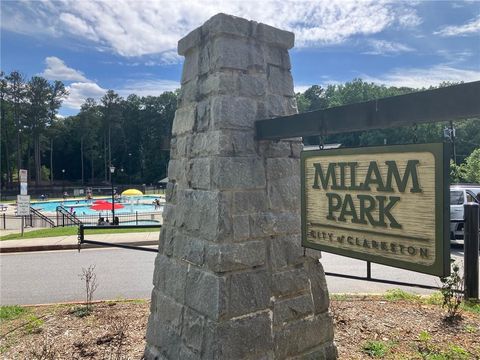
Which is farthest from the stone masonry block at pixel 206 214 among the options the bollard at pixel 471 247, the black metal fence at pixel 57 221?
the black metal fence at pixel 57 221

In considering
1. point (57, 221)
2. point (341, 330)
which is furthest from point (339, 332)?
point (57, 221)

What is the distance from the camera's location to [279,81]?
121 inches

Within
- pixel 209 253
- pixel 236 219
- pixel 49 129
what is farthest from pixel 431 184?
pixel 49 129

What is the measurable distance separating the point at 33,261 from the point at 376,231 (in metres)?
10.0

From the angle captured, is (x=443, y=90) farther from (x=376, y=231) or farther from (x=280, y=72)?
(x=280, y=72)

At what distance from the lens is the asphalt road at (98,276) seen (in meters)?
6.70

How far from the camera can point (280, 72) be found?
308 centimetres

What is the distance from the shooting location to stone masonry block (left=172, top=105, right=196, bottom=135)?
10.1 ft

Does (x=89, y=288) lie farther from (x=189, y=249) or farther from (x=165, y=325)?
(x=189, y=249)

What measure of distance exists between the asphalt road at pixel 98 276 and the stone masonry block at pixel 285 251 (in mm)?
4085

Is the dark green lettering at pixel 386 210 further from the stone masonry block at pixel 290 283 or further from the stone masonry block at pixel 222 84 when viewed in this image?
the stone masonry block at pixel 222 84

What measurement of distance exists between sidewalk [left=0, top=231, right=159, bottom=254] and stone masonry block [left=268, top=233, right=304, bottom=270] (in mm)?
8911

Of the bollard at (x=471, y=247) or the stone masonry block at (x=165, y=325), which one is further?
the bollard at (x=471, y=247)

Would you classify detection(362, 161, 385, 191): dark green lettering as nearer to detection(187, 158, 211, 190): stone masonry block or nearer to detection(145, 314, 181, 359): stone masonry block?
detection(187, 158, 211, 190): stone masonry block
